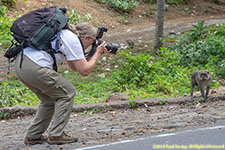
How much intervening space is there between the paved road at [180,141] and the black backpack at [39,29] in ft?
5.23

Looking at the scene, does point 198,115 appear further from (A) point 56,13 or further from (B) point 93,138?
(A) point 56,13

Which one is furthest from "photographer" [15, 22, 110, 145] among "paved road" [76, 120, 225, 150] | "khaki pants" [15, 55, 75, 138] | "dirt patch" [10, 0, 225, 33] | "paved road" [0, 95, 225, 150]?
"dirt patch" [10, 0, 225, 33]

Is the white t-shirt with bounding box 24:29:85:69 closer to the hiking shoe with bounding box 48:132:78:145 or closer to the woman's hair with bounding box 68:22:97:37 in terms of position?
the woman's hair with bounding box 68:22:97:37

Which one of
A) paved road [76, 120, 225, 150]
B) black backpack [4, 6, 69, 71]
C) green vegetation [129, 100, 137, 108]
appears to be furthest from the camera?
green vegetation [129, 100, 137, 108]

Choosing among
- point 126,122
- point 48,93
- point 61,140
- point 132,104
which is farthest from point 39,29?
point 132,104

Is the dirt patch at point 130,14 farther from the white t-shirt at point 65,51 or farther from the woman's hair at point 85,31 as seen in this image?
the white t-shirt at point 65,51

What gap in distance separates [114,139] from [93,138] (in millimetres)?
418

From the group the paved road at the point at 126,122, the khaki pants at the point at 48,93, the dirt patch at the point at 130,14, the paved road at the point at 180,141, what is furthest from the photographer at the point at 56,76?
the dirt patch at the point at 130,14

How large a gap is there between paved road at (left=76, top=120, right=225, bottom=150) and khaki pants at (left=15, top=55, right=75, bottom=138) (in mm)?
582

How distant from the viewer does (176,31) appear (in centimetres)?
1758

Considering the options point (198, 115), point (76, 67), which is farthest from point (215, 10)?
point (76, 67)

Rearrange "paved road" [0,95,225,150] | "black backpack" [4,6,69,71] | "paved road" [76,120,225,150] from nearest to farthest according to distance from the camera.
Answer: "paved road" [76,120,225,150]
"black backpack" [4,6,69,71]
"paved road" [0,95,225,150]

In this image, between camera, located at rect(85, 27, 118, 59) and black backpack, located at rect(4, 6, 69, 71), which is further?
camera, located at rect(85, 27, 118, 59)

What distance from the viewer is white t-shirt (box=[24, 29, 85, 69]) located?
15.3 feet
